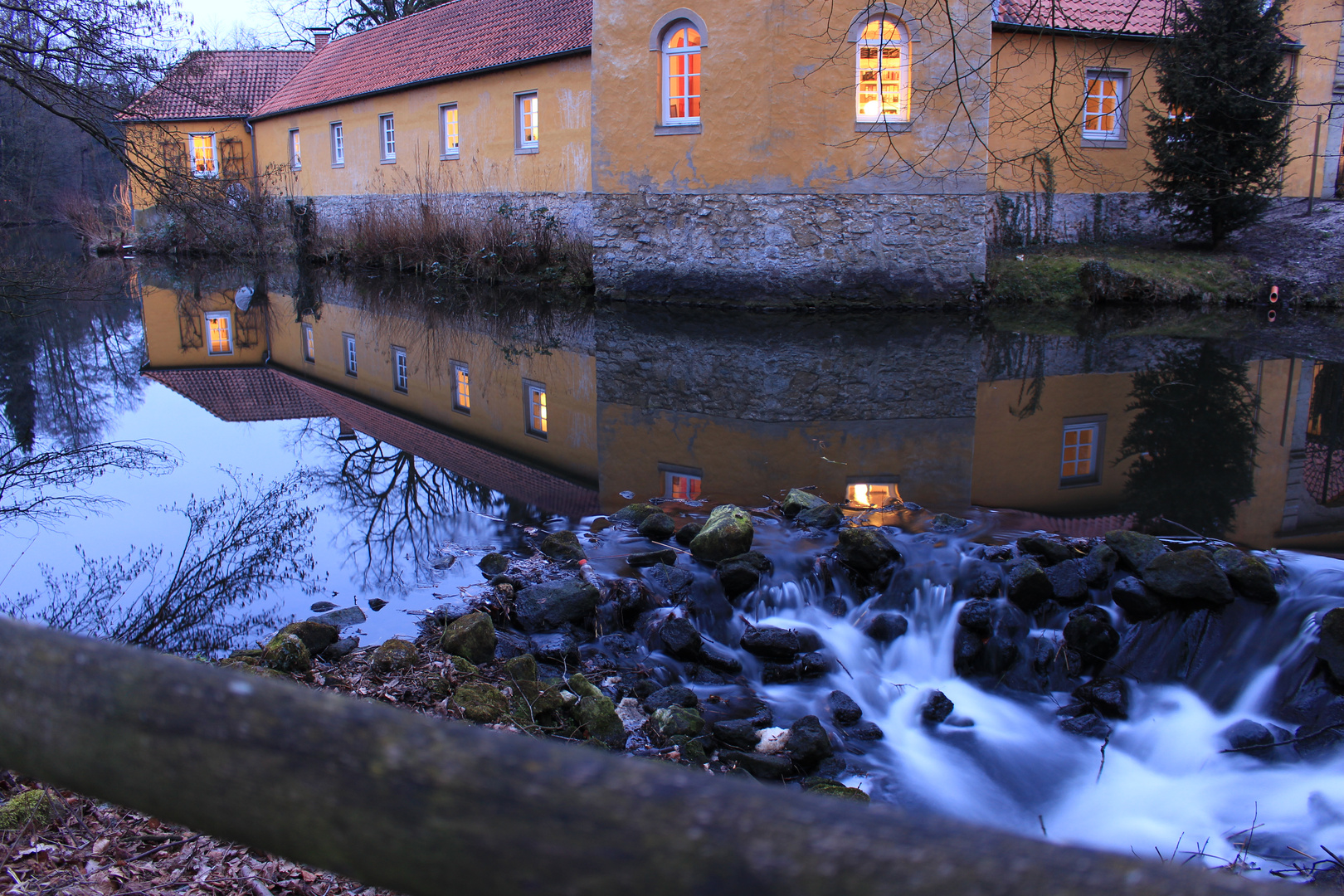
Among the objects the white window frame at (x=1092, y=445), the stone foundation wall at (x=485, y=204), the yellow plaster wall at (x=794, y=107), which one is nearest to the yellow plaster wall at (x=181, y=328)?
the stone foundation wall at (x=485, y=204)

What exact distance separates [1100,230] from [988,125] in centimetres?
390

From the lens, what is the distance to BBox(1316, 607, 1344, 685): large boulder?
14.6 feet

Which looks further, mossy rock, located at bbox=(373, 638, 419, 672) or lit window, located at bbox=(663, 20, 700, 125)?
lit window, located at bbox=(663, 20, 700, 125)

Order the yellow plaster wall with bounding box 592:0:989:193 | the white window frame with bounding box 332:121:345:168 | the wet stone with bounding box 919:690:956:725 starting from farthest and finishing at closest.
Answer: the white window frame with bounding box 332:121:345:168 → the yellow plaster wall with bounding box 592:0:989:193 → the wet stone with bounding box 919:690:956:725

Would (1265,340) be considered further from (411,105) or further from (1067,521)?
(411,105)

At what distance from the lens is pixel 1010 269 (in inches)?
624

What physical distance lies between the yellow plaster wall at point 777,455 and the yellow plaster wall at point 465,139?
1022 centimetres

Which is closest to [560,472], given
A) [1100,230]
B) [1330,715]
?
[1330,715]

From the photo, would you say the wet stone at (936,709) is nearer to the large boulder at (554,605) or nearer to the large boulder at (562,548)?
the large boulder at (554,605)

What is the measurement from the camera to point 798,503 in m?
6.60

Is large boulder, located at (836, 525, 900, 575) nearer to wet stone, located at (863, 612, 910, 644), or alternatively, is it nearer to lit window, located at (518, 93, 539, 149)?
wet stone, located at (863, 612, 910, 644)

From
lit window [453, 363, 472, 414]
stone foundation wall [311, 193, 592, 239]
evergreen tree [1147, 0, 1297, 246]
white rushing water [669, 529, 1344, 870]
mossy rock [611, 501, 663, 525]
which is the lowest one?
white rushing water [669, 529, 1344, 870]

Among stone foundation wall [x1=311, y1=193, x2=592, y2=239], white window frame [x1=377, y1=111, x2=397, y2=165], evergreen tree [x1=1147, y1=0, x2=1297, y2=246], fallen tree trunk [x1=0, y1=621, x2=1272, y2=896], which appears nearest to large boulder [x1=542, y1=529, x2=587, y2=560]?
fallen tree trunk [x1=0, y1=621, x2=1272, y2=896]

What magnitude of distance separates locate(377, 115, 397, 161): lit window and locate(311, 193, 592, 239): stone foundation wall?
1119mm
